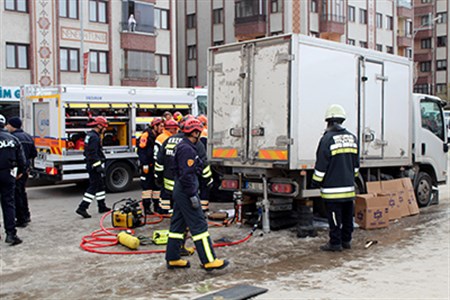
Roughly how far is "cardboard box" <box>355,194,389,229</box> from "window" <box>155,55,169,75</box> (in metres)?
27.9

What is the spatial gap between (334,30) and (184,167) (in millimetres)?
37674

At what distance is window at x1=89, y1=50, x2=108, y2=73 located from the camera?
31.9 metres

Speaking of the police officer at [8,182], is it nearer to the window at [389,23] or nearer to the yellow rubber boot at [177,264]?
the yellow rubber boot at [177,264]

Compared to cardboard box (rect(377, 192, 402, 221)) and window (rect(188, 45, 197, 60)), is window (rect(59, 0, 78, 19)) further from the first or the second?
cardboard box (rect(377, 192, 402, 221))

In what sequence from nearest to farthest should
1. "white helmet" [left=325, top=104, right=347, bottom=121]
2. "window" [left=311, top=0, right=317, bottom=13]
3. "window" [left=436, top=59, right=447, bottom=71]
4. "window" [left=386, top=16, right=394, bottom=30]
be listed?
"white helmet" [left=325, top=104, right=347, bottom=121] < "window" [left=311, top=0, right=317, bottom=13] < "window" [left=386, top=16, right=394, bottom=30] < "window" [left=436, top=59, right=447, bottom=71]

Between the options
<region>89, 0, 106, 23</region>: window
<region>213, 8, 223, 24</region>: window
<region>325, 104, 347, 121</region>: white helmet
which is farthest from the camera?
<region>213, 8, 223, 24</region>: window

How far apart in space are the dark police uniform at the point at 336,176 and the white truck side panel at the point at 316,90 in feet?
2.14

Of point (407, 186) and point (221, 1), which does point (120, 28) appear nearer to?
point (221, 1)

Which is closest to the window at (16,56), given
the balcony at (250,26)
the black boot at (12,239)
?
the balcony at (250,26)

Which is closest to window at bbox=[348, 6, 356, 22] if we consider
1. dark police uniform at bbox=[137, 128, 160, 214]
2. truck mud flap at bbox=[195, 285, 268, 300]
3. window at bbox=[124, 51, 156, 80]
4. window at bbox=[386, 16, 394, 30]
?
window at bbox=[386, 16, 394, 30]

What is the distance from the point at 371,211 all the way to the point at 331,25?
3466 centimetres

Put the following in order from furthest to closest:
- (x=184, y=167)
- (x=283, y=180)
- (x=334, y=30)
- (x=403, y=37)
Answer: (x=403, y=37) < (x=334, y=30) < (x=283, y=180) < (x=184, y=167)

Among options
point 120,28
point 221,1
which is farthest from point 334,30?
point 120,28

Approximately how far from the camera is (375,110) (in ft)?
32.4
